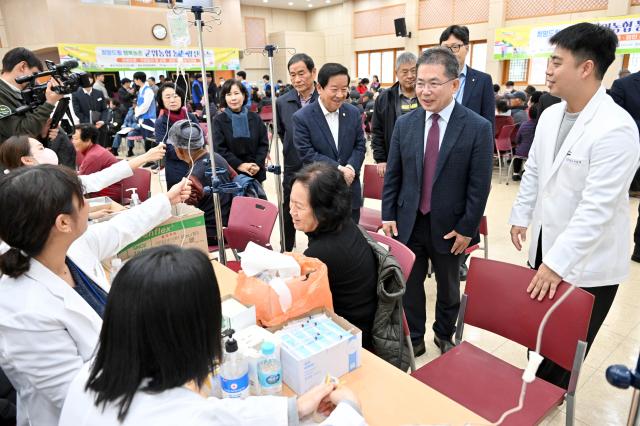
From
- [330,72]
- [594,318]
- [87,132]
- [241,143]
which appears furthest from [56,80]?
[594,318]

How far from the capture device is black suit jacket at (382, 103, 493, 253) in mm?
2027

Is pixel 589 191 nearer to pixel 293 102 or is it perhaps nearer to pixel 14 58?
pixel 293 102

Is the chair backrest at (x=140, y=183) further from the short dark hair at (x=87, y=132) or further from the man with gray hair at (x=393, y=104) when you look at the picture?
the man with gray hair at (x=393, y=104)

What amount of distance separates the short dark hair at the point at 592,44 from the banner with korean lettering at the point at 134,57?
29.5 feet

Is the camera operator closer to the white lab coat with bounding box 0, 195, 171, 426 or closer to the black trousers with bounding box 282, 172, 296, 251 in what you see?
the black trousers with bounding box 282, 172, 296, 251

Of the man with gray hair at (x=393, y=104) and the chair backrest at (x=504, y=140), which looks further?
the chair backrest at (x=504, y=140)

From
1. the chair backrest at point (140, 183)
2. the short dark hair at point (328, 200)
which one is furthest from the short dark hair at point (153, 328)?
the chair backrest at point (140, 183)

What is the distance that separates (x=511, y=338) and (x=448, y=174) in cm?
82

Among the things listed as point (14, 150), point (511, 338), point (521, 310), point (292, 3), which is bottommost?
point (511, 338)

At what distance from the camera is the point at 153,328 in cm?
79

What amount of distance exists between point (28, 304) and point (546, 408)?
5.36 ft

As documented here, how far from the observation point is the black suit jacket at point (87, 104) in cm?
738

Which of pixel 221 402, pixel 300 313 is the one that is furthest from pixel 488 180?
pixel 221 402

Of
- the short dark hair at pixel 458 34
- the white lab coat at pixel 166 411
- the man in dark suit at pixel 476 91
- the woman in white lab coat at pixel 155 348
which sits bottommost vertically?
the white lab coat at pixel 166 411
